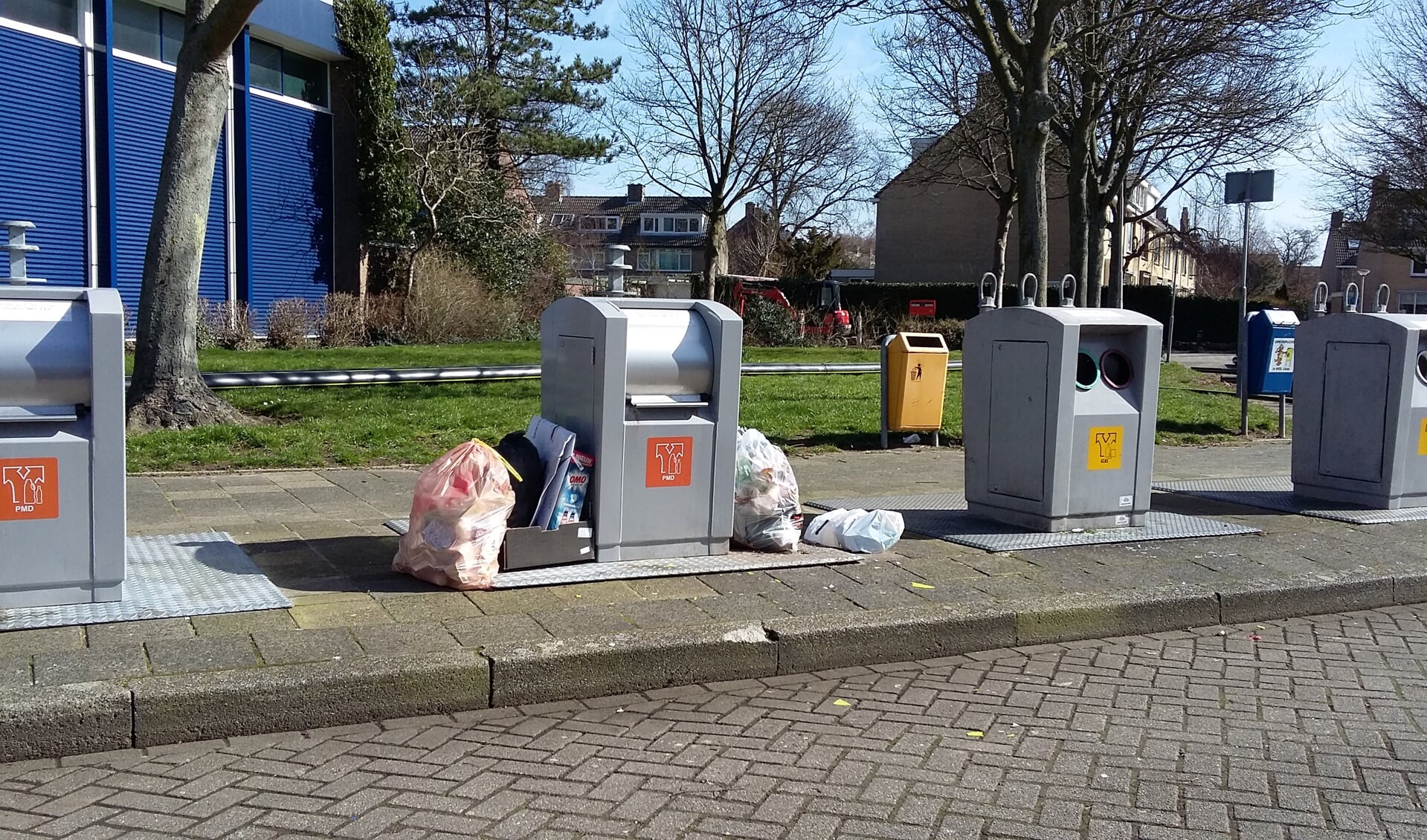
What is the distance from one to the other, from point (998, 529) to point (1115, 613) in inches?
61.7

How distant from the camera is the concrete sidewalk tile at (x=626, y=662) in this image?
4406 millimetres

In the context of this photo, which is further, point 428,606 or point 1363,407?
point 1363,407

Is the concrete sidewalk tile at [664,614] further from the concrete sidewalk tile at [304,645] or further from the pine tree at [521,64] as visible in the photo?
the pine tree at [521,64]

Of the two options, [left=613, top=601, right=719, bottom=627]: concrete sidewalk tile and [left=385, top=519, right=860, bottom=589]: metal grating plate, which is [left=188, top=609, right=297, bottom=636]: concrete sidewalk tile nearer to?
[left=385, top=519, right=860, bottom=589]: metal grating plate

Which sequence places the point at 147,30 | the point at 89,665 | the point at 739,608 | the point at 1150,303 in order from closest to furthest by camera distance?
the point at 89,665
the point at 739,608
the point at 147,30
the point at 1150,303

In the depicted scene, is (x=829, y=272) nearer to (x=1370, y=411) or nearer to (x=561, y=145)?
(x=561, y=145)

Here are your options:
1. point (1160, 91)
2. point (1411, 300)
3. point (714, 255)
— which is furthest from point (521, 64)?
point (1411, 300)

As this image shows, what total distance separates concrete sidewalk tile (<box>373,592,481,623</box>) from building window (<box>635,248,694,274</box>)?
7930cm

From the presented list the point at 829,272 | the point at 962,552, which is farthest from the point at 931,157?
the point at 962,552

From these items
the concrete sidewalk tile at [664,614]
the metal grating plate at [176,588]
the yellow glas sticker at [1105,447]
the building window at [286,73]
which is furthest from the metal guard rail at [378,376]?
the building window at [286,73]

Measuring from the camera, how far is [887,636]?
16.6ft

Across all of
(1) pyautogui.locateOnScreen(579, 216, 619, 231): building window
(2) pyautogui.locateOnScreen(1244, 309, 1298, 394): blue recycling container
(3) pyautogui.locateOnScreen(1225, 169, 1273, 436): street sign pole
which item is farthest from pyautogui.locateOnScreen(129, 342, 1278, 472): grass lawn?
(1) pyautogui.locateOnScreen(579, 216, 619, 231): building window

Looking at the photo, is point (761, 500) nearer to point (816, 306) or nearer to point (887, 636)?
point (887, 636)

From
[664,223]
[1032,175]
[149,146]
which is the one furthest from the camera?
[664,223]
